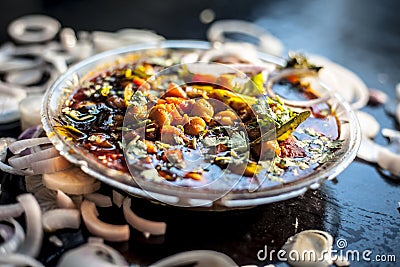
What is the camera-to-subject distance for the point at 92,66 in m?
3.76

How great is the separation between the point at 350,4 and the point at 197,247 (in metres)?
3.94

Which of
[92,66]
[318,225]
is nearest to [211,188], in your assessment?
[318,225]

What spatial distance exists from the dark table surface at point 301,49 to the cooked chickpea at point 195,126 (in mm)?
439

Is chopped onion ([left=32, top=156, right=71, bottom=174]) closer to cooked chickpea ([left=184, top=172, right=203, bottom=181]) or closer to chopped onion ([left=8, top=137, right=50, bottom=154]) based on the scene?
chopped onion ([left=8, top=137, right=50, bottom=154])

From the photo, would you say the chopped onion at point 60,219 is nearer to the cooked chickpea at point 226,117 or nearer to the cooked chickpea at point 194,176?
the cooked chickpea at point 194,176

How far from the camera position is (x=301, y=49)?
5051mm

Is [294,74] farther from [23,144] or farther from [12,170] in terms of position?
[12,170]

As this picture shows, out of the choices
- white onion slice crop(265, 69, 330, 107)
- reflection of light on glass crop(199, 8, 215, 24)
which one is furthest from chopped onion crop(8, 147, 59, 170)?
reflection of light on glass crop(199, 8, 215, 24)

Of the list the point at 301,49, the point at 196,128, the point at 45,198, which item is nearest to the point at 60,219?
the point at 45,198

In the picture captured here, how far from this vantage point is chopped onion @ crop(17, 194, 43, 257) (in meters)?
2.74

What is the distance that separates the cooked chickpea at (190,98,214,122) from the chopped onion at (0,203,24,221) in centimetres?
107

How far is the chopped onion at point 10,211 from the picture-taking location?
114 inches

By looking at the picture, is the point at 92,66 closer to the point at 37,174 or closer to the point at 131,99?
the point at 131,99

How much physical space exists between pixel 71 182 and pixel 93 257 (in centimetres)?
56
